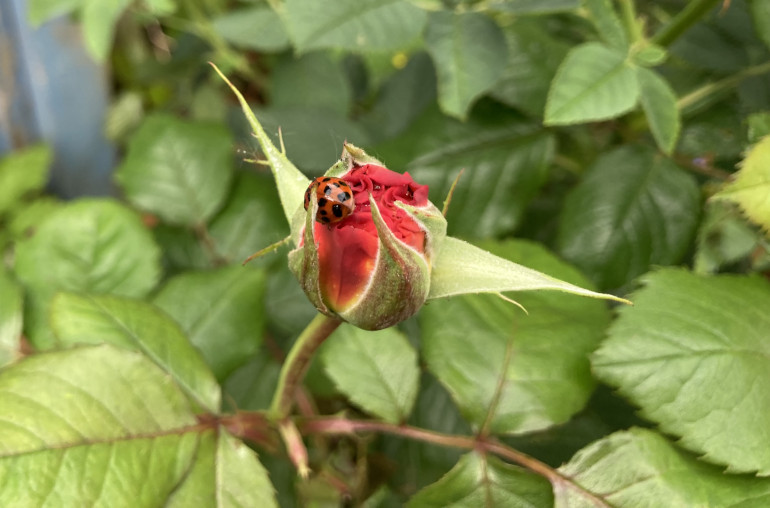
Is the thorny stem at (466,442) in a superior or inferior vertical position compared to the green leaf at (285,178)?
inferior

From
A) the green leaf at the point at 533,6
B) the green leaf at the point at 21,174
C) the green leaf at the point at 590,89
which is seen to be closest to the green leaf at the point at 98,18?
the green leaf at the point at 21,174

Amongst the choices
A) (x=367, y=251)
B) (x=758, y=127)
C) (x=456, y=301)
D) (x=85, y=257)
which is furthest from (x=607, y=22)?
(x=85, y=257)

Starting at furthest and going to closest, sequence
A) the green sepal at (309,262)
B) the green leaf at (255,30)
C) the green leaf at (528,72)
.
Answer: the green leaf at (255,30) → the green leaf at (528,72) → the green sepal at (309,262)

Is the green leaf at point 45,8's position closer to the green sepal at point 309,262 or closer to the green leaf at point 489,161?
the green leaf at point 489,161

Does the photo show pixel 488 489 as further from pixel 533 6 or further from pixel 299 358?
pixel 533 6

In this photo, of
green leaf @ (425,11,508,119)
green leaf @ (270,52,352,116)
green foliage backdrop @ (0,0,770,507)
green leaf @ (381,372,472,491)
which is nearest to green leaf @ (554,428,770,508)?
green foliage backdrop @ (0,0,770,507)
